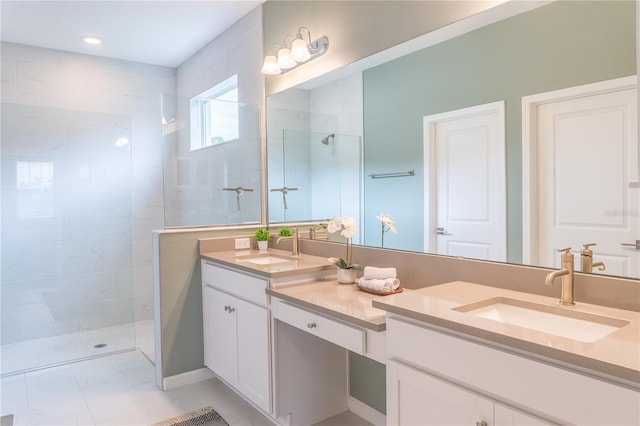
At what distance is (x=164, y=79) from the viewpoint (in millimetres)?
4414

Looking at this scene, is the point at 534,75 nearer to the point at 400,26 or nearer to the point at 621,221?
the point at 621,221

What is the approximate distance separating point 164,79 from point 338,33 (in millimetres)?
2635

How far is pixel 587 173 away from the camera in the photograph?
4.55 feet

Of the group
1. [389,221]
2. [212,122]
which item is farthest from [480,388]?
[212,122]

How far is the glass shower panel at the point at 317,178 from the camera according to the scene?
239 cm

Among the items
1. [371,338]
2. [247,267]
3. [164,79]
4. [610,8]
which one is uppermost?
[164,79]

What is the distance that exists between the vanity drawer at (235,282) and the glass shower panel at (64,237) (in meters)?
1.43

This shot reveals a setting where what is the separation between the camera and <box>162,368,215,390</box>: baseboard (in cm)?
275

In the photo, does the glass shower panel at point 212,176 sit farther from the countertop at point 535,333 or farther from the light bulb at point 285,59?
the countertop at point 535,333

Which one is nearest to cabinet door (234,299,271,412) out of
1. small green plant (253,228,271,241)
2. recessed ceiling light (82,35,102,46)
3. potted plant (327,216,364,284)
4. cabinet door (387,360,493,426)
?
potted plant (327,216,364,284)

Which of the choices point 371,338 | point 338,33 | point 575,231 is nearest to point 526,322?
point 575,231

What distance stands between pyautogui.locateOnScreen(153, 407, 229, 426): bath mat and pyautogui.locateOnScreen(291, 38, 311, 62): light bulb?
222 cm

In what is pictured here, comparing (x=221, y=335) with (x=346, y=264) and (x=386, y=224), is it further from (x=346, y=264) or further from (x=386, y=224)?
(x=386, y=224)

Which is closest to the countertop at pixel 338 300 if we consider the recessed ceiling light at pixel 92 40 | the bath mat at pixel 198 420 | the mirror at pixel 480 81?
the mirror at pixel 480 81
